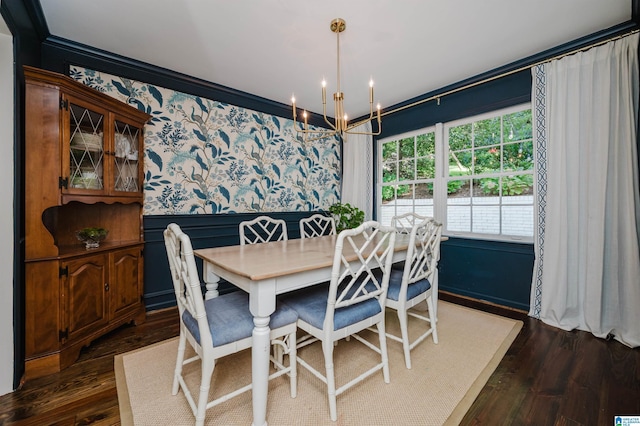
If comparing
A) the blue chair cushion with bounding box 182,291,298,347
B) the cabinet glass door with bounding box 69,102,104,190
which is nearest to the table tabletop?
the blue chair cushion with bounding box 182,291,298,347

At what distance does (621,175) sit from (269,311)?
276 centimetres

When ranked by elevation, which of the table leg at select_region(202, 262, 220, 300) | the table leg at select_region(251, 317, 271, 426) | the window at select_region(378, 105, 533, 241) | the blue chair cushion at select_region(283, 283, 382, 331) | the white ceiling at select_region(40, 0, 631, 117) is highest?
the white ceiling at select_region(40, 0, 631, 117)

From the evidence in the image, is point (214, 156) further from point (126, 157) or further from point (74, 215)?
point (74, 215)

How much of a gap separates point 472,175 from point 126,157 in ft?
11.5

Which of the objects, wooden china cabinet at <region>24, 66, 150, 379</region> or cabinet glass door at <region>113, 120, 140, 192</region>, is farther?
cabinet glass door at <region>113, 120, 140, 192</region>

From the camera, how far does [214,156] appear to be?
3020 mm

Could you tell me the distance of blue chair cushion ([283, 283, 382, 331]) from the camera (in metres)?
1.42

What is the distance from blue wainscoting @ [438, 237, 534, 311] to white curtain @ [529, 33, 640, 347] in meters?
0.18

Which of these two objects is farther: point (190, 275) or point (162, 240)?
point (162, 240)

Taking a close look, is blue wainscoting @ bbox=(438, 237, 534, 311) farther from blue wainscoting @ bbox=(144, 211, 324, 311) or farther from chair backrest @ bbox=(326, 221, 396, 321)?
blue wainscoting @ bbox=(144, 211, 324, 311)

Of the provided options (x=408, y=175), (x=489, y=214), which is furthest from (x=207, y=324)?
(x=408, y=175)

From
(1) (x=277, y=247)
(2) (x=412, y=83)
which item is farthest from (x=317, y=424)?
(2) (x=412, y=83)

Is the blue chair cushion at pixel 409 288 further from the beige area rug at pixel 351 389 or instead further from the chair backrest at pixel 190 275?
the chair backrest at pixel 190 275

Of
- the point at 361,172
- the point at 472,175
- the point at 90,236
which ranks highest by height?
the point at 361,172
